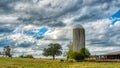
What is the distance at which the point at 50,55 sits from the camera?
14575cm

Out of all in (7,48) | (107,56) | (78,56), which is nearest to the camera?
(78,56)

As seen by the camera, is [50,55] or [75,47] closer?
[75,47]

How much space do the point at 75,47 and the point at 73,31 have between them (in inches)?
252

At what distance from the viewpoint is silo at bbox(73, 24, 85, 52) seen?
9527cm

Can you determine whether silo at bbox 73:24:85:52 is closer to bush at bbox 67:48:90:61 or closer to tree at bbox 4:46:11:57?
bush at bbox 67:48:90:61

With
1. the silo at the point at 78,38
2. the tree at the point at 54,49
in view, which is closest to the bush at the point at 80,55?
the silo at the point at 78,38

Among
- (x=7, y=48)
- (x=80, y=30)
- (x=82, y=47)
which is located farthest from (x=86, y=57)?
(x=7, y=48)

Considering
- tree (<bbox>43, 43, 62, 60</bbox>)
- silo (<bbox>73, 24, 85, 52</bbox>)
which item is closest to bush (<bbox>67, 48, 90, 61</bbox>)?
silo (<bbox>73, 24, 85, 52</bbox>)

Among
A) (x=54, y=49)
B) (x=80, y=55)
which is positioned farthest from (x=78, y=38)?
(x=54, y=49)

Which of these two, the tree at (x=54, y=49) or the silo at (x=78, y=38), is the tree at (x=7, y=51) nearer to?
the tree at (x=54, y=49)

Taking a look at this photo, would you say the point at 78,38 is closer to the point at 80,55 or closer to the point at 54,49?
the point at 80,55

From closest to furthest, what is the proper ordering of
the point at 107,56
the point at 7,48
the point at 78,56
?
the point at 78,56 < the point at 107,56 < the point at 7,48

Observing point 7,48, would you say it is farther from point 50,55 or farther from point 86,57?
point 86,57

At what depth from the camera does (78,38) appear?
315 ft
